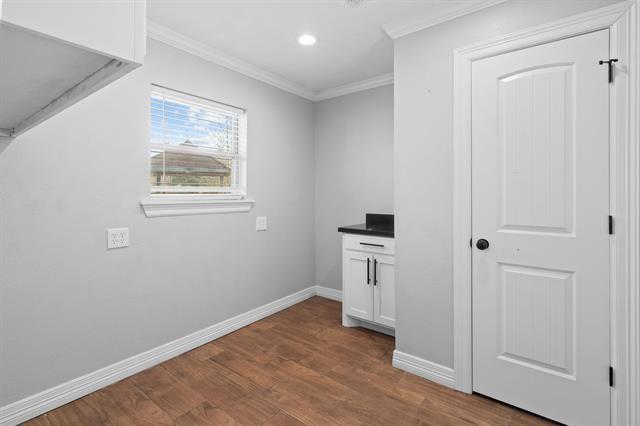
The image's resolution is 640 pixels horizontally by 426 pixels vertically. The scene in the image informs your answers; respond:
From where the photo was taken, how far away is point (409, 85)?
2236mm

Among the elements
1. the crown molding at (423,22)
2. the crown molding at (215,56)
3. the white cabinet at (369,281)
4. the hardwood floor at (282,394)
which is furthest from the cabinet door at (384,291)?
the crown molding at (215,56)

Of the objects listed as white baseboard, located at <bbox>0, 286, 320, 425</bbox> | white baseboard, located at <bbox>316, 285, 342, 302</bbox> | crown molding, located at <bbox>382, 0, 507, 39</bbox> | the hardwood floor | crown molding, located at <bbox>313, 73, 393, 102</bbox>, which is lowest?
the hardwood floor

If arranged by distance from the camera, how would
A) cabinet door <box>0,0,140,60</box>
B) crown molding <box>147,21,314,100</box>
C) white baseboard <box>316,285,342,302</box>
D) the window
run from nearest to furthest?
cabinet door <box>0,0,140,60</box>, crown molding <box>147,21,314,100</box>, the window, white baseboard <box>316,285,342,302</box>

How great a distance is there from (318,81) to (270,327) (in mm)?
2631

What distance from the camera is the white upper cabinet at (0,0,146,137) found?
0.58 m

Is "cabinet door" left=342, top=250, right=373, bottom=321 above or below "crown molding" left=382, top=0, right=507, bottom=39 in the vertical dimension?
below

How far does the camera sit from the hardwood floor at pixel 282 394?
1812 mm

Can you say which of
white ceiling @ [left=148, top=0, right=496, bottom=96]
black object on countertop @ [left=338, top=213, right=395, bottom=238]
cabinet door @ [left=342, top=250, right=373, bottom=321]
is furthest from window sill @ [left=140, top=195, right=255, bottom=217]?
white ceiling @ [left=148, top=0, right=496, bottom=96]


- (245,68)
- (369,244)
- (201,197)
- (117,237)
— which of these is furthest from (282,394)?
(245,68)

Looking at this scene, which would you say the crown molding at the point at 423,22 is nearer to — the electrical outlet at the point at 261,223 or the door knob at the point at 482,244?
the door knob at the point at 482,244

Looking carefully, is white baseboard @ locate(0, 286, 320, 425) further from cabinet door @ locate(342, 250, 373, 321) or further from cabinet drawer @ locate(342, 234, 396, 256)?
cabinet drawer @ locate(342, 234, 396, 256)

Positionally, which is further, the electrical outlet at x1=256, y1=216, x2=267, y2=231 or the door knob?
the electrical outlet at x1=256, y1=216, x2=267, y2=231

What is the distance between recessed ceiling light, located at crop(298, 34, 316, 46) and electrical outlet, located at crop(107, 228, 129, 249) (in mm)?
1949

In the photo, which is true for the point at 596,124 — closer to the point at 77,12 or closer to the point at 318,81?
the point at 77,12
